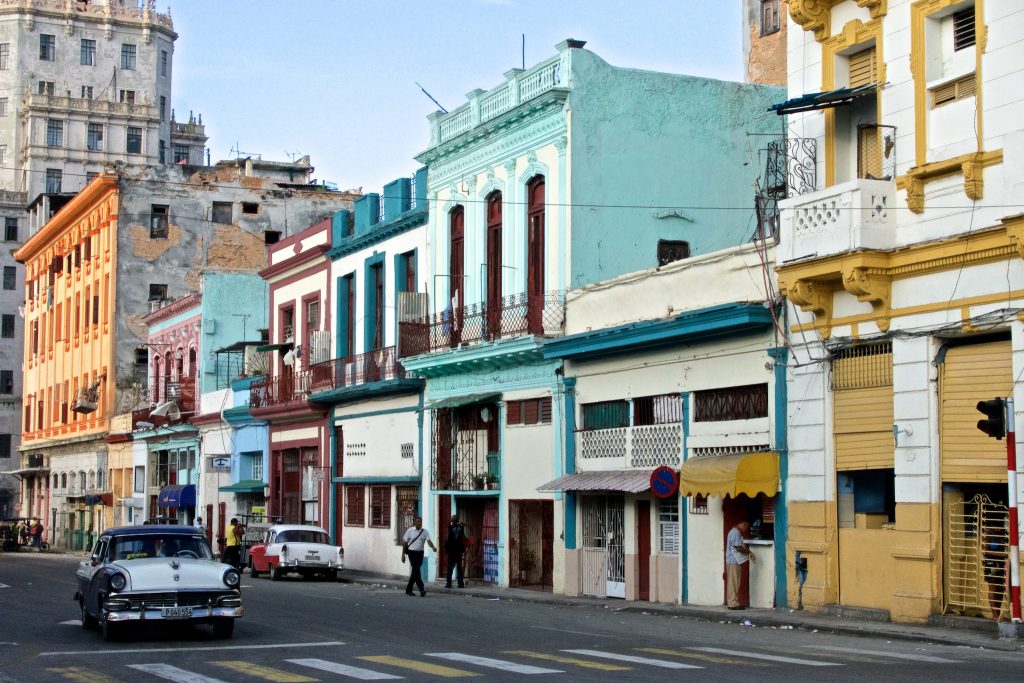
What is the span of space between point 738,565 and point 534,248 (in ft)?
33.3

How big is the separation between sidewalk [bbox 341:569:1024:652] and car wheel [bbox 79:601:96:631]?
29.7 ft

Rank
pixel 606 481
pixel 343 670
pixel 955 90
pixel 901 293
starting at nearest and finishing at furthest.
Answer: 1. pixel 343 670
2. pixel 955 90
3. pixel 901 293
4. pixel 606 481

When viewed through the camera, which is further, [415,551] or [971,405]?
[415,551]

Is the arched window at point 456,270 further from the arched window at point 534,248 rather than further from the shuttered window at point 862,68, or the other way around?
the shuttered window at point 862,68

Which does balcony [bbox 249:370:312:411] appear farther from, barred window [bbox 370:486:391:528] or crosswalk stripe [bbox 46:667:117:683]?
crosswalk stripe [bbox 46:667:117:683]

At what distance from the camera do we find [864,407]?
902 inches

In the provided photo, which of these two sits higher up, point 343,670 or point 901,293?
point 901,293

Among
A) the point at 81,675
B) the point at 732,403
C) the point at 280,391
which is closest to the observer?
the point at 81,675

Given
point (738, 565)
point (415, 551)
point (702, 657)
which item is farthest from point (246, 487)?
point (702, 657)

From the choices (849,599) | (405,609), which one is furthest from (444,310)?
(849,599)

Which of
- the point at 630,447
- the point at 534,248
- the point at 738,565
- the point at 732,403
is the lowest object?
the point at 738,565

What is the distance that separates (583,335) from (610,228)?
3.06 metres

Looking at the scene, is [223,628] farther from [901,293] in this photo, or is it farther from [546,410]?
[546,410]

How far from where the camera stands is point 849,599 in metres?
22.8
